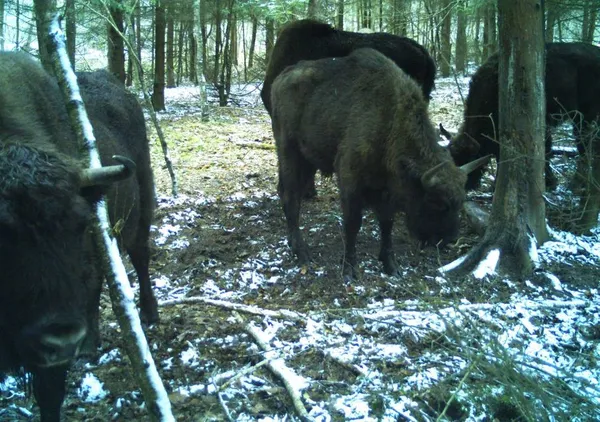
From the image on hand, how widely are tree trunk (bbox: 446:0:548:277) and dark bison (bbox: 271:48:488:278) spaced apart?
1.76ft

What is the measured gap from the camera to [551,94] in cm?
796

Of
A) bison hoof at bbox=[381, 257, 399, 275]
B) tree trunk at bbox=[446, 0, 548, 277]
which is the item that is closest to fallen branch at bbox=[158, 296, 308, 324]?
bison hoof at bbox=[381, 257, 399, 275]

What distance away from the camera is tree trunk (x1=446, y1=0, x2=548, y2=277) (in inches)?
217

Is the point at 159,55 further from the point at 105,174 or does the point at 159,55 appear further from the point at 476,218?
the point at 105,174

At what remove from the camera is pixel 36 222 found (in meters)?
2.46

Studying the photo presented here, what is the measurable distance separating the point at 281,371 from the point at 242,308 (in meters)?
1.15

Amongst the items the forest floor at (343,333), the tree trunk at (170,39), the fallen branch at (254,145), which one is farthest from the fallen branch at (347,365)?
the tree trunk at (170,39)

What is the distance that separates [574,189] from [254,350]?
520cm

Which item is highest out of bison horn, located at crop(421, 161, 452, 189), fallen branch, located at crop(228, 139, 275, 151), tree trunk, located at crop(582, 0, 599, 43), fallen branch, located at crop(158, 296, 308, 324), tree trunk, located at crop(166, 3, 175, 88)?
tree trunk, located at crop(166, 3, 175, 88)

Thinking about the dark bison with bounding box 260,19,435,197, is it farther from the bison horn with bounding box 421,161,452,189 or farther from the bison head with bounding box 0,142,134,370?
the bison head with bounding box 0,142,134,370

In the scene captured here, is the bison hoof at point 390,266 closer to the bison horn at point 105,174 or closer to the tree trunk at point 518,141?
the tree trunk at point 518,141

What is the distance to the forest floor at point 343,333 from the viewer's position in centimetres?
326

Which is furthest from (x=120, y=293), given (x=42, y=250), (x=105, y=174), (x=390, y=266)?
(x=390, y=266)

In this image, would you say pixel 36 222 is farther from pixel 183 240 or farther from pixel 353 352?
pixel 183 240
